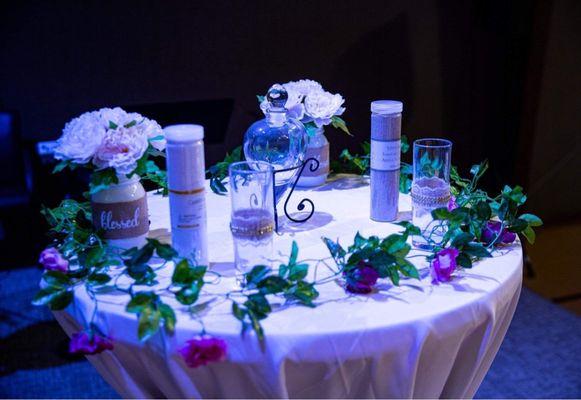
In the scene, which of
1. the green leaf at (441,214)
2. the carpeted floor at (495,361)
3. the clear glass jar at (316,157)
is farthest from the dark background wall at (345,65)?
the green leaf at (441,214)

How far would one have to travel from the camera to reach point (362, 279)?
115 cm

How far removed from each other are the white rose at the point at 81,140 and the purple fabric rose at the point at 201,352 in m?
0.49

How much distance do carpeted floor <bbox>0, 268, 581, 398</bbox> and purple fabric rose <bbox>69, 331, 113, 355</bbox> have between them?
1.28 meters

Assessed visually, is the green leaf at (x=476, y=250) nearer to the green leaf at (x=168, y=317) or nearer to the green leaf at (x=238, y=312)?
the green leaf at (x=238, y=312)

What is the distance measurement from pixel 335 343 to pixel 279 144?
2.21 ft

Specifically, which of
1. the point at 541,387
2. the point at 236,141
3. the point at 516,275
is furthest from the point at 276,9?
the point at 516,275

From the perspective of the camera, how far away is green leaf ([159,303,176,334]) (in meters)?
1.03

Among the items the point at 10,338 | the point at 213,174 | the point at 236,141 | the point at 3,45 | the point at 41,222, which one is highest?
the point at 3,45

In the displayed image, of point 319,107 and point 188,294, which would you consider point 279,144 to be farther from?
point 188,294

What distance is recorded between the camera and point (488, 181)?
384 centimetres

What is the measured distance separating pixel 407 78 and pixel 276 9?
1.04 metres

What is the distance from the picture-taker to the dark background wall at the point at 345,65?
3508 mm

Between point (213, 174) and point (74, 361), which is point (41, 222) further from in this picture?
point (213, 174)

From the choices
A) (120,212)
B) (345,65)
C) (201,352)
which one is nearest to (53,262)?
(120,212)
